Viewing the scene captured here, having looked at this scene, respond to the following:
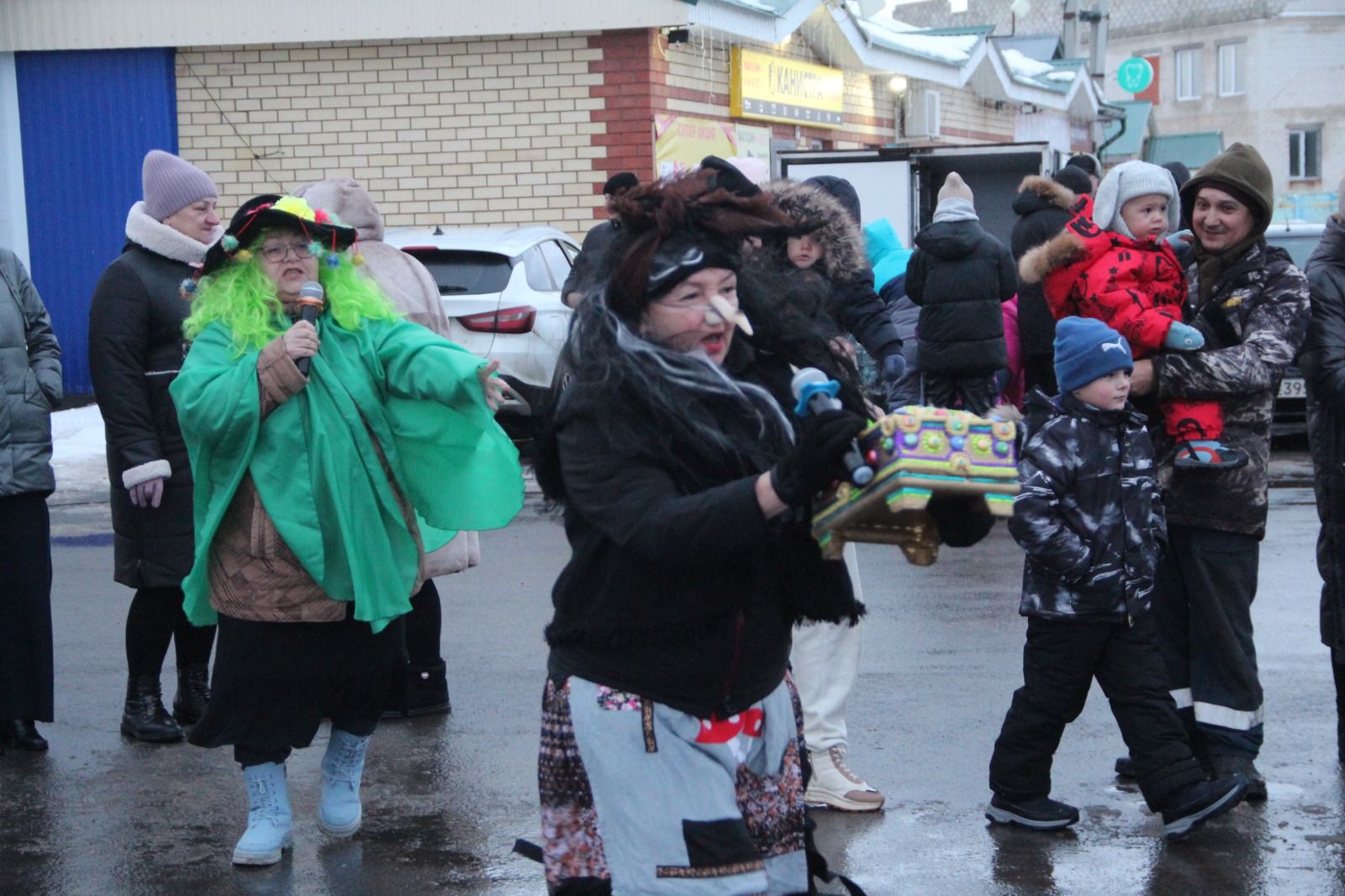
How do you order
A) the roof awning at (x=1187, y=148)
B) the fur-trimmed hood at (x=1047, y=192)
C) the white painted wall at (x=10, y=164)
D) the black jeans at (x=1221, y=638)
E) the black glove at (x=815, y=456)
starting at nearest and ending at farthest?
the black glove at (x=815, y=456), the black jeans at (x=1221, y=638), the fur-trimmed hood at (x=1047, y=192), the white painted wall at (x=10, y=164), the roof awning at (x=1187, y=148)

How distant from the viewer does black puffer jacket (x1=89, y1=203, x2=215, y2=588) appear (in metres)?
5.44

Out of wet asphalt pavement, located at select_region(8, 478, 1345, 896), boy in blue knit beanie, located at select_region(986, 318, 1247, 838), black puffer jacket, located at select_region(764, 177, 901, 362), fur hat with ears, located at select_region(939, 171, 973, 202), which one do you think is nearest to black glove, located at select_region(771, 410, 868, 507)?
black puffer jacket, located at select_region(764, 177, 901, 362)

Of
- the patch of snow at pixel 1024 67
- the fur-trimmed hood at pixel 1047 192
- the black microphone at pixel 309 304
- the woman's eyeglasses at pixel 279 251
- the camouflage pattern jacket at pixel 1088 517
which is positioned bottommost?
the camouflage pattern jacket at pixel 1088 517

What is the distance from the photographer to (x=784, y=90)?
18.4 m

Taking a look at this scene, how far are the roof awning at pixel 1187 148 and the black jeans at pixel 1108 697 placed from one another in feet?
105

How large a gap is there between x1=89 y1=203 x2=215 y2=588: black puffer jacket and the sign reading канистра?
12.1m

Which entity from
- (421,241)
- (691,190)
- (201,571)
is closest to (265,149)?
(421,241)

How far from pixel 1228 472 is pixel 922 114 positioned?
1791 cm

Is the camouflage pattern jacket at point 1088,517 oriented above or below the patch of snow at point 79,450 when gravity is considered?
above

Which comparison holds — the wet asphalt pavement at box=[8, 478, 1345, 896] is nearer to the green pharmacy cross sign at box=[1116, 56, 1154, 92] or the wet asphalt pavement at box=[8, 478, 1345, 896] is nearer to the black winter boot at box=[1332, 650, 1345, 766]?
the black winter boot at box=[1332, 650, 1345, 766]

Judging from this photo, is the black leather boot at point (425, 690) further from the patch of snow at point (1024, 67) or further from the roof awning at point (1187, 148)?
the roof awning at point (1187, 148)

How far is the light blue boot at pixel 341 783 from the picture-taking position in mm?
4605

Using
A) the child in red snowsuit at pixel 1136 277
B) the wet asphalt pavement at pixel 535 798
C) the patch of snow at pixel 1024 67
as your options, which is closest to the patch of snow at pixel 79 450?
the wet asphalt pavement at pixel 535 798

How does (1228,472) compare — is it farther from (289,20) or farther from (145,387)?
(289,20)
